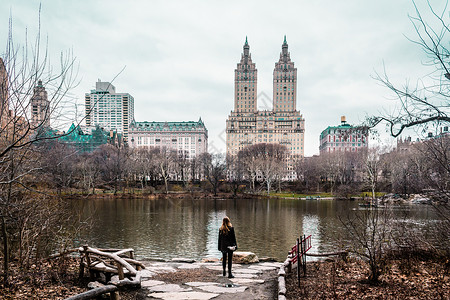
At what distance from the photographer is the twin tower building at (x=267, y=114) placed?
5202 inches

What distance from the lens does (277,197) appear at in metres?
60.8

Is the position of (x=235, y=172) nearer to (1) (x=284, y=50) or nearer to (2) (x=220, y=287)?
(2) (x=220, y=287)

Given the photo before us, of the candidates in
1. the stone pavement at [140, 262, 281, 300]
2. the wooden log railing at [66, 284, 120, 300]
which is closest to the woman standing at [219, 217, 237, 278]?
the stone pavement at [140, 262, 281, 300]

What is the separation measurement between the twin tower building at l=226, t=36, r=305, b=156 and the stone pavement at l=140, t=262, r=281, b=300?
371ft

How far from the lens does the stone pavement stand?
24.7 ft

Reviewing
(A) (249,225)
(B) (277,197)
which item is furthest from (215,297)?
(B) (277,197)

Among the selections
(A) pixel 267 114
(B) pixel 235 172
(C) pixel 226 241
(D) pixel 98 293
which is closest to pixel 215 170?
(B) pixel 235 172

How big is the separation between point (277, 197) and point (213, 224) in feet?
115

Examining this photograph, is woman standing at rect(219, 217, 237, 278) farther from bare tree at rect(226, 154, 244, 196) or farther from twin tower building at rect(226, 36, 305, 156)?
twin tower building at rect(226, 36, 305, 156)

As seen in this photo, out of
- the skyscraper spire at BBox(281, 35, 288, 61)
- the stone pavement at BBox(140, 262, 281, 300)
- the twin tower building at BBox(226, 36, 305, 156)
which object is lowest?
the stone pavement at BBox(140, 262, 281, 300)

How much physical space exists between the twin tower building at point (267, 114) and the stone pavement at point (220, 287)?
113092 millimetres

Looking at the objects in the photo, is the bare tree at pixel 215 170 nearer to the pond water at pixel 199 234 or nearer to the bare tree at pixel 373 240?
the pond water at pixel 199 234

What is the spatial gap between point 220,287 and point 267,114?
127 meters

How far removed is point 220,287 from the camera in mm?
8258
